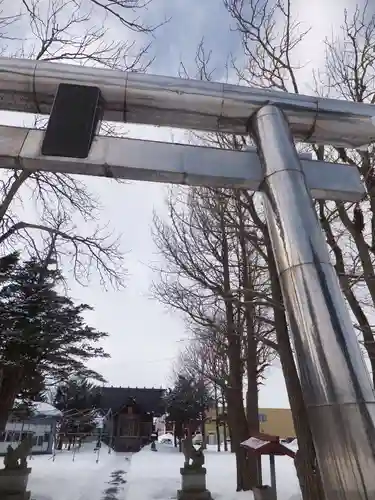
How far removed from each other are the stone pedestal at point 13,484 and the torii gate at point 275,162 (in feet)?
34.8

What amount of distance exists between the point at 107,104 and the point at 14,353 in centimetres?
1073

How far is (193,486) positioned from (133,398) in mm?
23127

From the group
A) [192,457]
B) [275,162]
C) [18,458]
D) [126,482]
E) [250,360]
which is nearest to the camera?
[275,162]

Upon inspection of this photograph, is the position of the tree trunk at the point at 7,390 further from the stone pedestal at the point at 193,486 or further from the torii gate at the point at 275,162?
the torii gate at the point at 275,162

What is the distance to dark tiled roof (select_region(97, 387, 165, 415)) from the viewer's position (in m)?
34.4

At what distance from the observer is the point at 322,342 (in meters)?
2.23

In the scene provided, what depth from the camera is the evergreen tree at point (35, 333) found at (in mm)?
11773

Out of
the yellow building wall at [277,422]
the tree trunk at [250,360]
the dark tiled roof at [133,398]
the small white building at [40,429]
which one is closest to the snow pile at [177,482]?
the tree trunk at [250,360]

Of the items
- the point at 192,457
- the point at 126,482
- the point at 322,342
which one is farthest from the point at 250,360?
the point at 322,342

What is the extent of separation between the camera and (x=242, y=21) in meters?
7.59

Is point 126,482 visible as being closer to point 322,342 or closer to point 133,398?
point 322,342

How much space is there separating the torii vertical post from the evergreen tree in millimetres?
9109

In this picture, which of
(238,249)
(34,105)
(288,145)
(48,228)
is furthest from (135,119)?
(238,249)

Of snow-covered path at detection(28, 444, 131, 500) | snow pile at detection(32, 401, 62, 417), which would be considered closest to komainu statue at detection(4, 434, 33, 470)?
snow-covered path at detection(28, 444, 131, 500)
